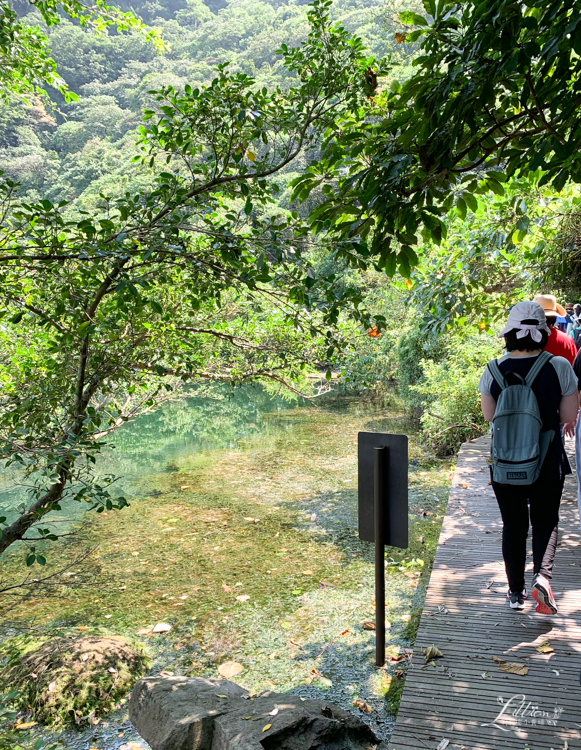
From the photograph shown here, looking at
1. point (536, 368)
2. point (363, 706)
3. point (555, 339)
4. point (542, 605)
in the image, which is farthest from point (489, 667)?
point (555, 339)

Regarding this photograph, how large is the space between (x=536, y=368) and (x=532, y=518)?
867mm

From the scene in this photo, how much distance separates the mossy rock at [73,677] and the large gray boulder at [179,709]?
37.8 inches

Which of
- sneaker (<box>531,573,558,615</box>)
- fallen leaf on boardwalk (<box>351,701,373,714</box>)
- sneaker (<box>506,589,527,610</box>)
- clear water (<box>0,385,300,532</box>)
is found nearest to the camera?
sneaker (<box>531,573,558,615</box>)

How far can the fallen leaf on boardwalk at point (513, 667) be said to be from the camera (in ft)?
10.1

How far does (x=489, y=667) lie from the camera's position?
3.16 m

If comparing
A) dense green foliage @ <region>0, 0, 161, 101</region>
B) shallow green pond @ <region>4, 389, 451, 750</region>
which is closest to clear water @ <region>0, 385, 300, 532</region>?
shallow green pond @ <region>4, 389, 451, 750</region>

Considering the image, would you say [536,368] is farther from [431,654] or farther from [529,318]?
[431,654]

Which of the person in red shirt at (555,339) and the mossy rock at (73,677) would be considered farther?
the person in red shirt at (555,339)

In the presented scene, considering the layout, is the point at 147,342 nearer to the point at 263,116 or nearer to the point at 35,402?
the point at 35,402

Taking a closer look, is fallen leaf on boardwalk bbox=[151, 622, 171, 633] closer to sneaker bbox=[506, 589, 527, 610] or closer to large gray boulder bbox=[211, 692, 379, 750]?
large gray boulder bbox=[211, 692, 379, 750]

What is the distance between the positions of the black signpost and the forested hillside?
48.0ft

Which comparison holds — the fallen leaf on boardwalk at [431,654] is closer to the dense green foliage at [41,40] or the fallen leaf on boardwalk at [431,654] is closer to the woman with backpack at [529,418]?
the woman with backpack at [529,418]

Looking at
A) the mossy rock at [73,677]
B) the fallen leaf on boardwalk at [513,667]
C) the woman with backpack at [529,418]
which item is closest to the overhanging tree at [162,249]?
the woman with backpack at [529,418]

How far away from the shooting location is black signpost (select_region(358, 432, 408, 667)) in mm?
3795
